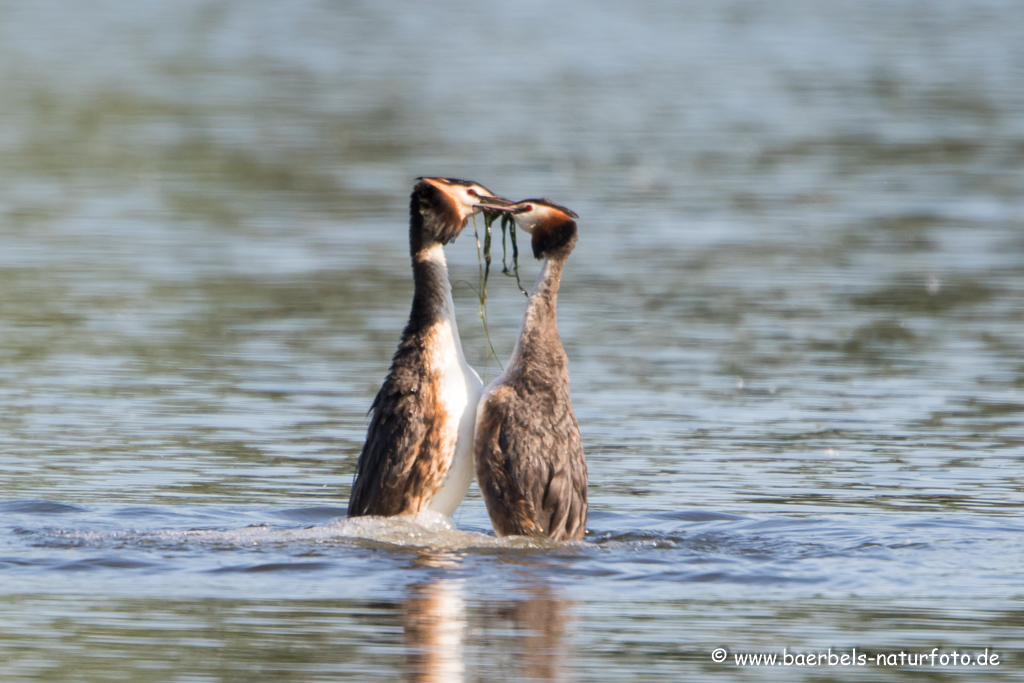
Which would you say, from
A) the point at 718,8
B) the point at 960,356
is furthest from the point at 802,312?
the point at 718,8

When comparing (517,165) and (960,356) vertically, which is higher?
(517,165)

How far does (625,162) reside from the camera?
2259 centimetres

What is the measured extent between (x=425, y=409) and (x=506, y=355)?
380cm

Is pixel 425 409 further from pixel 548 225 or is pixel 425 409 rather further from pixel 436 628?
pixel 436 628

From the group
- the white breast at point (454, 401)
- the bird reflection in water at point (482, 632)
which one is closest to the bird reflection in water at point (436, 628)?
the bird reflection in water at point (482, 632)

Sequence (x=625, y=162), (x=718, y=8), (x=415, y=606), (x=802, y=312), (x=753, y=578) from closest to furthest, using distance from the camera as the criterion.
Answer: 1. (x=415, y=606)
2. (x=753, y=578)
3. (x=802, y=312)
4. (x=625, y=162)
5. (x=718, y=8)

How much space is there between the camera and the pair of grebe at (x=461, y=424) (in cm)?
870

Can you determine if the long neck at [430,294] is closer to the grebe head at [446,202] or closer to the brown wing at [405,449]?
the grebe head at [446,202]

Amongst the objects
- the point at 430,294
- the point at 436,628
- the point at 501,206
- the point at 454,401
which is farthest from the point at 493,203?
the point at 436,628

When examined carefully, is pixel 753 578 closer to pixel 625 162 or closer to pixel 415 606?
pixel 415 606

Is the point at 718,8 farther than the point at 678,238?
Yes

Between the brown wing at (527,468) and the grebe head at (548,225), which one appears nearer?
the brown wing at (527,468)

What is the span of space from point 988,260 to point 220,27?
24.0 metres

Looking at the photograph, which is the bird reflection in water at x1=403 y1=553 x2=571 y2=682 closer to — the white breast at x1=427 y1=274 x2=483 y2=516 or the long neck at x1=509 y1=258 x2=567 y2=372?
the white breast at x1=427 y1=274 x2=483 y2=516
